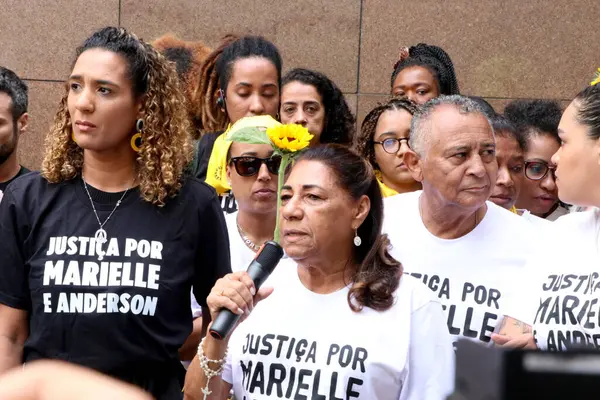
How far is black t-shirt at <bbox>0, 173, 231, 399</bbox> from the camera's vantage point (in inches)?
146

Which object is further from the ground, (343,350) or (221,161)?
(221,161)

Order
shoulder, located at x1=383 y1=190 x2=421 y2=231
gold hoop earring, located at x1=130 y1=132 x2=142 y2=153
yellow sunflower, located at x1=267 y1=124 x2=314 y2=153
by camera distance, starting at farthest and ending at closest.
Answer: shoulder, located at x1=383 y1=190 x2=421 y2=231 → yellow sunflower, located at x1=267 y1=124 x2=314 y2=153 → gold hoop earring, located at x1=130 y1=132 x2=142 y2=153

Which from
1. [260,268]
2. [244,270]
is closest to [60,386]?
[260,268]

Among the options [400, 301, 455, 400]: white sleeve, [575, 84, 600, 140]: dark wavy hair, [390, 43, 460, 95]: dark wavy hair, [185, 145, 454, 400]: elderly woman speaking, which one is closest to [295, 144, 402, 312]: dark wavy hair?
[185, 145, 454, 400]: elderly woman speaking

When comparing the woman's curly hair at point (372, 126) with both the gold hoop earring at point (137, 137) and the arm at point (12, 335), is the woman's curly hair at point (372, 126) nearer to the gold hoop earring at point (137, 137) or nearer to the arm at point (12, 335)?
the gold hoop earring at point (137, 137)

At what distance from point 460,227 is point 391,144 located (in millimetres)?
1150

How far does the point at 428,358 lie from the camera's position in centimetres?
358

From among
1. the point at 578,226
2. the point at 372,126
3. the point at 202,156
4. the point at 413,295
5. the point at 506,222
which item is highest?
the point at 372,126

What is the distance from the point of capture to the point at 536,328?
3861 mm

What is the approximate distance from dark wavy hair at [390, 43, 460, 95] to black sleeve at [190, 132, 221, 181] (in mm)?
1387

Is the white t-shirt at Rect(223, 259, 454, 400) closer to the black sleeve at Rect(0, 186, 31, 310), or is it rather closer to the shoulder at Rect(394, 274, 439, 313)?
the shoulder at Rect(394, 274, 439, 313)

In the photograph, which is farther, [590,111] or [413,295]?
[590,111]

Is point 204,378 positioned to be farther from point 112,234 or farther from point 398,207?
point 398,207

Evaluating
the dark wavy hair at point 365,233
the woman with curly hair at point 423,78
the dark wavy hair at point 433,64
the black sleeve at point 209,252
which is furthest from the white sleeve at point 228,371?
the dark wavy hair at point 433,64
